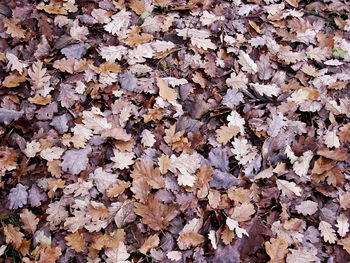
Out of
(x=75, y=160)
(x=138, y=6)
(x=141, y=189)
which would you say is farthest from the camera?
(x=138, y=6)

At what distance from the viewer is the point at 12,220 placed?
2.32 metres

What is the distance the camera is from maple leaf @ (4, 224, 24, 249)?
7.30 feet

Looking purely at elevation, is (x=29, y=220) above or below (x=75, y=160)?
below

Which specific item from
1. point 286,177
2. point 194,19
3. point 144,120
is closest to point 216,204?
point 286,177

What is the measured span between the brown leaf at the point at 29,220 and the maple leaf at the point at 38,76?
107cm

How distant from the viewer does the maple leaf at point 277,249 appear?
91.0 inches

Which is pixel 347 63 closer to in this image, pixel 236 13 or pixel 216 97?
pixel 236 13

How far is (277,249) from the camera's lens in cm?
234

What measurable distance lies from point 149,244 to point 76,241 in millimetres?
518

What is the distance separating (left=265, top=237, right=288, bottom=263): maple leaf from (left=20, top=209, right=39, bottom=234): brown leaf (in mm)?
1699

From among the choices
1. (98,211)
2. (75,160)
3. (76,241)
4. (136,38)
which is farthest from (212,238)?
(136,38)

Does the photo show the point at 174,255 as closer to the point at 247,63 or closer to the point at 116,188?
the point at 116,188

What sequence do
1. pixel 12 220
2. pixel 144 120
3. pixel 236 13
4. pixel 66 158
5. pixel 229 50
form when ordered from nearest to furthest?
pixel 12 220 → pixel 66 158 → pixel 144 120 → pixel 229 50 → pixel 236 13

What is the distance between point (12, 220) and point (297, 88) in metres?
2.71
